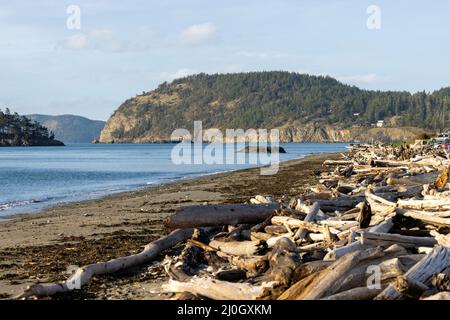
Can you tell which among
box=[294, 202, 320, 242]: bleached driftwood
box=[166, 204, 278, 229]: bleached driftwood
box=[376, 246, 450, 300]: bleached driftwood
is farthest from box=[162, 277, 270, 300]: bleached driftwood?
box=[166, 204, 278, 229]: bleached driftwood

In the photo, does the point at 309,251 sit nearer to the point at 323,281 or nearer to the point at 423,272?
the point at 323,281

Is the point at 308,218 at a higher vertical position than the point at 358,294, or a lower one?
higher

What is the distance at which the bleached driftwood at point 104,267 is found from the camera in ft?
23.9

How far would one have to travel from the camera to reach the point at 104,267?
28.2 feet

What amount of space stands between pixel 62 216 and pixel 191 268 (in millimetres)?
9186

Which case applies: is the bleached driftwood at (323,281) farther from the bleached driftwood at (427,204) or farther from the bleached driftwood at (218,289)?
the bleached driftwood at (427,204)

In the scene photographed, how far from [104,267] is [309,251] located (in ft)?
9.57

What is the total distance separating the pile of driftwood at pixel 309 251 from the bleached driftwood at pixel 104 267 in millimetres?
12

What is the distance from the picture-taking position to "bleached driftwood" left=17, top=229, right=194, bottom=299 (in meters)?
7.29

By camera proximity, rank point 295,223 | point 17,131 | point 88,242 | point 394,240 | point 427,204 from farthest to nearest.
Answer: point 17,131 → point 88,242 → point 427,204 → point 295,223 → point 394,240

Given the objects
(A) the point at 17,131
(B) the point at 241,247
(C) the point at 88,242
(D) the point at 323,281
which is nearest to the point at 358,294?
(D) the point at 323,281

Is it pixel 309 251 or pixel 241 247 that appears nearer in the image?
pixel 309 251

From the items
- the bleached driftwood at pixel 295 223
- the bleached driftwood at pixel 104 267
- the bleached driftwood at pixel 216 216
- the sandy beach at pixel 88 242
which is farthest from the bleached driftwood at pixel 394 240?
the bleached driftwood at pixel 216 216
